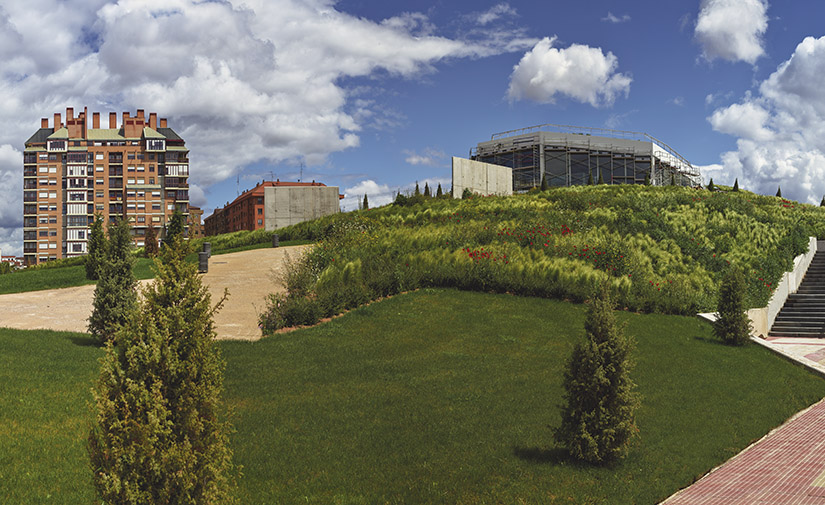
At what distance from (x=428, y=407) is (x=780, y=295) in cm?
1930

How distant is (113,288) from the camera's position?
45.0 ft

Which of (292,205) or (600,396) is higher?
(292,205)

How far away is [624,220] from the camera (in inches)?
945

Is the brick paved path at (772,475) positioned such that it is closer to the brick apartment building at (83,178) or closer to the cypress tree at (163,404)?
the cypress tree at (163,404)

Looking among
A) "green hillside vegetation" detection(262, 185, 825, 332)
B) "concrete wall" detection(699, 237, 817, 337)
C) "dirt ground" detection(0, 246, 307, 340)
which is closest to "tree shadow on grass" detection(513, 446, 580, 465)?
"green hillside vegetation" detection(262, 185, 825, 332)

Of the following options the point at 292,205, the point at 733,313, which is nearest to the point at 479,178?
the point at 292,205

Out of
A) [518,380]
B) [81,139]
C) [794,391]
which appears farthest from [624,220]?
[81,139]

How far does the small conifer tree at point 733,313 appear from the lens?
49.1 feet

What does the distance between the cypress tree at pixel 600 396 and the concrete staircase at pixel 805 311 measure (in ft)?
55.6

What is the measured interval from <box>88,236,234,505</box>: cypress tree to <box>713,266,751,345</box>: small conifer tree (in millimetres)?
14275

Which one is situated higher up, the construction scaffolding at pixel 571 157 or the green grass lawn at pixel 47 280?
the construction scaffolding at pixel 571 157

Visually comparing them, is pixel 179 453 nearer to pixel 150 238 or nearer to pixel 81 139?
pixel 150 238

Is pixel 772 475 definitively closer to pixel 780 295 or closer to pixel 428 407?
pixel 428 407

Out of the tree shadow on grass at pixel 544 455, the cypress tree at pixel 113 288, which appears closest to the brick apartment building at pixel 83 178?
the cypress tree at pixel 113 288
